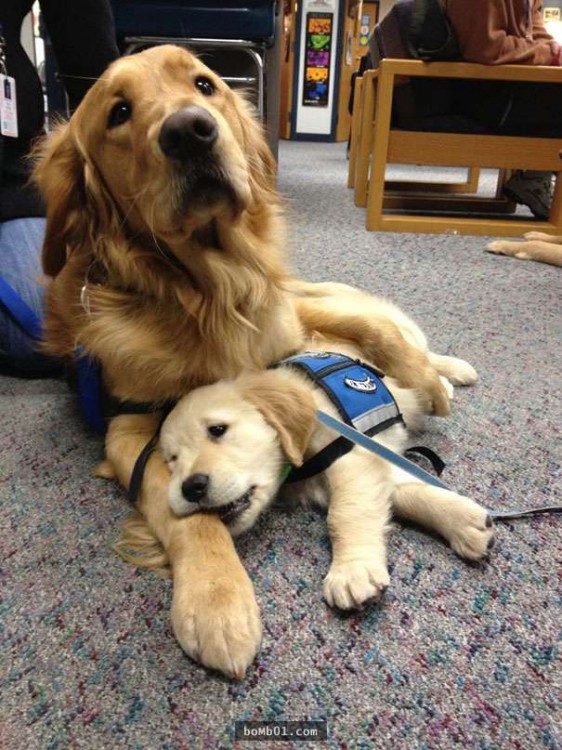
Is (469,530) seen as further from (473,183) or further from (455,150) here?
(473,183)

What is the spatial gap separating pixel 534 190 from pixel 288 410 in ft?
8.94

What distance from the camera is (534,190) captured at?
3.05 metres

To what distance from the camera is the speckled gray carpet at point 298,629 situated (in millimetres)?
553

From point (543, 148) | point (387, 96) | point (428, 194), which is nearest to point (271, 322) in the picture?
point (387, 96)

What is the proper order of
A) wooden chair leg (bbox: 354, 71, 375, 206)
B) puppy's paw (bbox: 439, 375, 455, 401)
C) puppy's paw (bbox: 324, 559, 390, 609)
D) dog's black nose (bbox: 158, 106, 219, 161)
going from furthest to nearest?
1. wooden chair leg (bbox: 354, 71, 375, 206)
2. puppy's paw (bbox: 439, 375, 455, 401)
3. dog's black nose (bbox: 158, 106, 219, 161)
4. puppy's paw (bbox: 324, 559, 390, 609)

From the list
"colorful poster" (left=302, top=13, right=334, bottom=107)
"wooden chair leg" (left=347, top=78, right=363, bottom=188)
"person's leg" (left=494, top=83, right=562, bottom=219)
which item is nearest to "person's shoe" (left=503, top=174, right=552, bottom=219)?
"person's leg" (left=494, top=83, right=562, bottom=219)

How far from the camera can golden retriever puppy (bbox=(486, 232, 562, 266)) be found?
2258 mm

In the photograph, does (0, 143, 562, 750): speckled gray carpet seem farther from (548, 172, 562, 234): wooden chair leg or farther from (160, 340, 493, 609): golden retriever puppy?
(548, 172, 562, 234): wooden chair leg

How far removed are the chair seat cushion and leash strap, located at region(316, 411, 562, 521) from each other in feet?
6.24

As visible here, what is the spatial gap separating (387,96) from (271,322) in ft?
6.19

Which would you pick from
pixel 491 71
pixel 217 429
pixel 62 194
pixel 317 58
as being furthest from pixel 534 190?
pixel 317 58

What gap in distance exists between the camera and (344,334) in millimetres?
1174

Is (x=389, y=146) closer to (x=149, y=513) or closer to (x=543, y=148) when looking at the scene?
(x=543, y=148)

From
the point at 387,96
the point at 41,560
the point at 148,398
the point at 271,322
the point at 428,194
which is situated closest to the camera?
the point at 41,560
